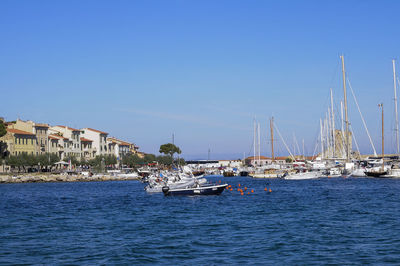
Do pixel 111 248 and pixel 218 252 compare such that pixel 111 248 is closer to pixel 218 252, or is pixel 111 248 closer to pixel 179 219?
pixel 218 252

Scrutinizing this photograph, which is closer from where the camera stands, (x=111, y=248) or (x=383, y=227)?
(x=111, y=248)

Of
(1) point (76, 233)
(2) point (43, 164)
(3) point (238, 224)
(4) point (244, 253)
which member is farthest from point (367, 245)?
(2) point (43, 164)

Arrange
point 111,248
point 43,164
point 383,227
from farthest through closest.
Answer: point 43,164, point 383,227, point 111,248

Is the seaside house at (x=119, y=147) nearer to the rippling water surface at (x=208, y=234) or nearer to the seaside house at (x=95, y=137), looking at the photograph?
the seaside house at (x=95, y=137)

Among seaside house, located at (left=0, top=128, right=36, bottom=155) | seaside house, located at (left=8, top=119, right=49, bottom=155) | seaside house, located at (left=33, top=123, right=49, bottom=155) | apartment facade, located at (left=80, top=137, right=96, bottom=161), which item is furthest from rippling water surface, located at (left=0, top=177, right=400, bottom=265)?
apartment facade, located at (left=80, top=137, right=96, bottom=161)

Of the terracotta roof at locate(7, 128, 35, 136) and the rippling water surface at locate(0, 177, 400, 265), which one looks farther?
the terracotta roof at locate(7, 128, 35, 136)

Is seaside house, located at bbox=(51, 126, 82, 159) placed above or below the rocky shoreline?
above

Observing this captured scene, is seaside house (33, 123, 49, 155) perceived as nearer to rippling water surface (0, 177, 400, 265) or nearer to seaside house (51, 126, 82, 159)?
seaside house (51, 126, 82, 159)

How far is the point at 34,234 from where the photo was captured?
3194 cm

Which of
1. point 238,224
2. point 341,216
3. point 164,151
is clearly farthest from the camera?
point 164,151

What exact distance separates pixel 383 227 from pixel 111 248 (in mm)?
15040

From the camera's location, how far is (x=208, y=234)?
30234mm

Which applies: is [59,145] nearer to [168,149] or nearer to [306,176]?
[168,149]

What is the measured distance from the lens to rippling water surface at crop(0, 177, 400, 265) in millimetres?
23469
